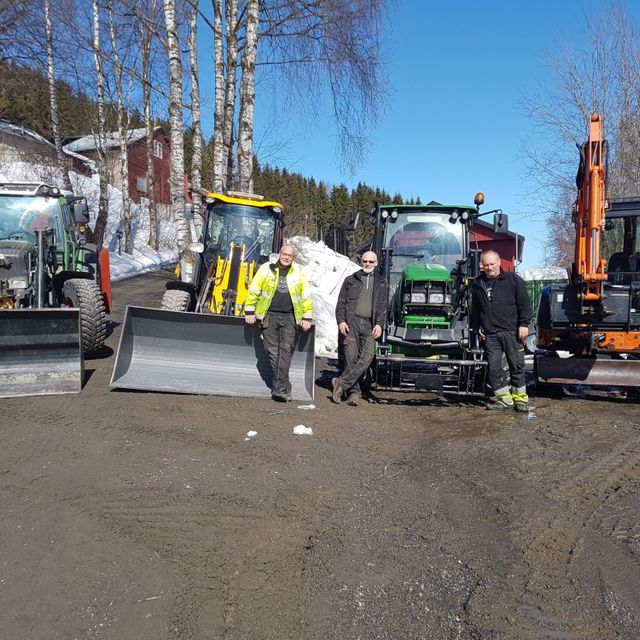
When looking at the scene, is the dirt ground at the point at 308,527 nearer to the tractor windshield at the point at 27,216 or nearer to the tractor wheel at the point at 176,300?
the tractor wheel at the point at 176,300

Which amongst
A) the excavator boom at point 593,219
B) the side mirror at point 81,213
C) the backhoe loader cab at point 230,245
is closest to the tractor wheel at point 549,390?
the excavator boom at point 593,219

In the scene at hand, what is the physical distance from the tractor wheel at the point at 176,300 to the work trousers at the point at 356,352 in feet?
8.87

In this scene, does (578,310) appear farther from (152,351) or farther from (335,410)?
(152,351)

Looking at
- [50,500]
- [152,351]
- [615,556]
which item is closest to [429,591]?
[615,556]

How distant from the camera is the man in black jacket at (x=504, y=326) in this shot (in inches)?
271

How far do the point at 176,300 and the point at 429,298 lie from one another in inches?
142

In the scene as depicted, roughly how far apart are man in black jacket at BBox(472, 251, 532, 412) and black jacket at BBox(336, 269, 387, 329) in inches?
43.4

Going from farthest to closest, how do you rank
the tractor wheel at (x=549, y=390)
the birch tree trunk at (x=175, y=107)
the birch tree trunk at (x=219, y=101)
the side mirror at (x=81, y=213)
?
the birch tree trunk at (x=219, y=101) < the birch tree trunk at (x=175, y=107) < the side mirror at (x=81, y=213) < the tractor wheel at (x=549, y=390)

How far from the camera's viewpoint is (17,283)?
8.06 metres

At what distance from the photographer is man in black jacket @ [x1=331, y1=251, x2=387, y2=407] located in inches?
281

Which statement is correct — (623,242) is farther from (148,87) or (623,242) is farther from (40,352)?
(148,87)

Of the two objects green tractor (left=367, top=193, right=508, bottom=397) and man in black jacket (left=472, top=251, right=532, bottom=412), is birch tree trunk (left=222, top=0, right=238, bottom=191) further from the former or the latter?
man in black jacket (left=472, top=251, right=532, bottom=412)

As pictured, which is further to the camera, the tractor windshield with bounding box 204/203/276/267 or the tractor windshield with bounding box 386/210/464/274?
the tractor windshield with bounding box 204/203/276/267

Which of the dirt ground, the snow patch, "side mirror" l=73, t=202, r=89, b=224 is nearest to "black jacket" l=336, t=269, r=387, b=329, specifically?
the dirt ground
